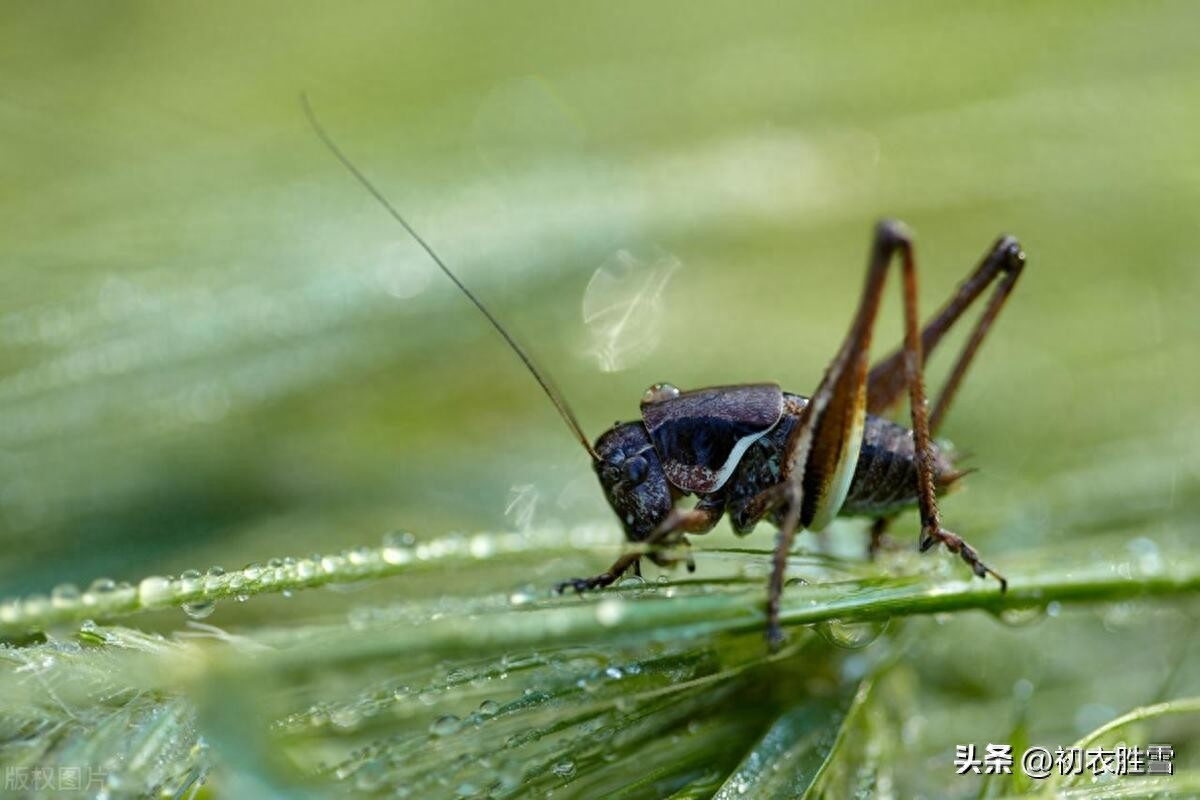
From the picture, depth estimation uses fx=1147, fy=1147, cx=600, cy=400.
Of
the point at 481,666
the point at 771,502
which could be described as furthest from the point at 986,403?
the point at 481,666

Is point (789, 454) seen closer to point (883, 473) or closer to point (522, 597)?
point (883, 473)

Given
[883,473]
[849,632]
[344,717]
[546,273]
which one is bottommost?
[849,632]

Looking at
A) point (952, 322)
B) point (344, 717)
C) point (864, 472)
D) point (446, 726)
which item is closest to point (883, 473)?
point (864, 472)

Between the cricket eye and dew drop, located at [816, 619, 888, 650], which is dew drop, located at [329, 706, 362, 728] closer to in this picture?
dew drop, located at [816, 619, 888, 650]

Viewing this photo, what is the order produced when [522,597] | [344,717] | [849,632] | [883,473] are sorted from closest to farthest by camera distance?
[344,717] < [522,597] < [849,632] < [883,473]

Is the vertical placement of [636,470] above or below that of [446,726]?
above

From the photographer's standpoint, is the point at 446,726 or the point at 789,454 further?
the point at 789,454

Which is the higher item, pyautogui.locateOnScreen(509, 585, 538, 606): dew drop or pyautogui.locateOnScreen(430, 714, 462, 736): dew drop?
pyautogui.locateOnScreen(509, 585, 538, 606): dew drop

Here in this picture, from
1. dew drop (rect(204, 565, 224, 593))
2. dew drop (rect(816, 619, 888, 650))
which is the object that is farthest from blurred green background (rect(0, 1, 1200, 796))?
dew drop (rect(204, 565, 224, 593))
